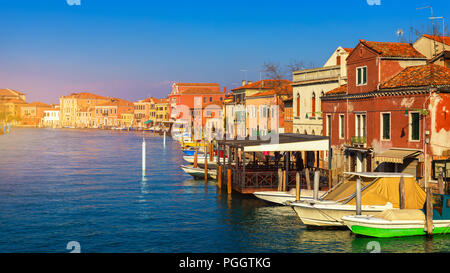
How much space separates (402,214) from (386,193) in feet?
5.57

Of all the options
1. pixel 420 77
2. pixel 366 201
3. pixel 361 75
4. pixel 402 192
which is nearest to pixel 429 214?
pixel 402 192

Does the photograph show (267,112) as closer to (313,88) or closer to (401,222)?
(313,88)

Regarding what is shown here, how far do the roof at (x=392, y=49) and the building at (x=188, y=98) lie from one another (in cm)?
9570

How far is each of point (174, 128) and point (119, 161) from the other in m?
86.0

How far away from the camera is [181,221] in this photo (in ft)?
89.2

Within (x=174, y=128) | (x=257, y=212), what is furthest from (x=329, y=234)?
(x=174, y=128)

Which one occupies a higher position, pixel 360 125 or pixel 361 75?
pixel 361 75

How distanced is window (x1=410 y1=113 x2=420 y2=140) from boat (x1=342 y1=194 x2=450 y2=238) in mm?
9087

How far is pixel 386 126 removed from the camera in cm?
3403

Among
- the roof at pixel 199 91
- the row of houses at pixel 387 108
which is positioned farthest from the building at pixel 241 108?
the roof at pixel 199 91

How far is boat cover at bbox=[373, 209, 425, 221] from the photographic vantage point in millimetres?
22188

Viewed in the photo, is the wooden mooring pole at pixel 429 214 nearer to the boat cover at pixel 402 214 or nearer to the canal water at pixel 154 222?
the boat cover at pixel 402 214

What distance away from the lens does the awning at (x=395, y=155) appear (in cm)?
3089
